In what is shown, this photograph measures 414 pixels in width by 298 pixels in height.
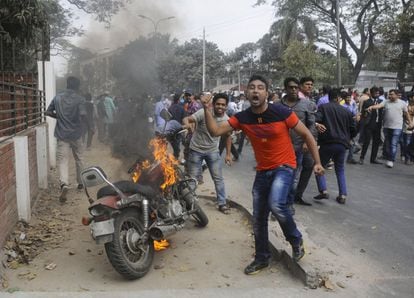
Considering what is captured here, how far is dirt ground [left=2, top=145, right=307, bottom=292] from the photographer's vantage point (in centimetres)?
403

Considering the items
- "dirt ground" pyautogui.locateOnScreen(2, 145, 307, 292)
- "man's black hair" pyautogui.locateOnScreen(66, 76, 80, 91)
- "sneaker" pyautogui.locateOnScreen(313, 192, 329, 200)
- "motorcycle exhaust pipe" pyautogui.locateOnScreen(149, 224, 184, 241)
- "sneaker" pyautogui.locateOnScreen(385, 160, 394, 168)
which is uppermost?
"man's black hair" pyautogui.locateOnScreen(66, 76, 80, 91)

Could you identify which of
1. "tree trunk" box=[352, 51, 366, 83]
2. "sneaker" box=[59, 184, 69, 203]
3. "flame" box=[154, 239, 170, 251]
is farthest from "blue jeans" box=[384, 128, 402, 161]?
"tree trunk" box=[352, 51, 366, 83]

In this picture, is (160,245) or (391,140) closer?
(160,245)

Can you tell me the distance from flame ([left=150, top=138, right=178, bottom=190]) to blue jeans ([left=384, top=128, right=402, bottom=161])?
21.3 ft

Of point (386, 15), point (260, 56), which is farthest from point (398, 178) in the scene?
point (260, 56)

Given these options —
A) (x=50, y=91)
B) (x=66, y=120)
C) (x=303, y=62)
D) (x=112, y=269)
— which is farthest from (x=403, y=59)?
(x=112, y=269)

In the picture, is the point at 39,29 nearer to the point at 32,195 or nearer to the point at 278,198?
the point at 32,195

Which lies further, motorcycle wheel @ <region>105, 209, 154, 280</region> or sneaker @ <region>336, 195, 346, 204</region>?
sneaker @ <region>336, 195, 346, 204</region>

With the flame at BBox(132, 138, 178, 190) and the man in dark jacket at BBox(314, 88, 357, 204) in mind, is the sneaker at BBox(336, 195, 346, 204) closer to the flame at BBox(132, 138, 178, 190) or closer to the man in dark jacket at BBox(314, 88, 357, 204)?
the man in dark jacket at BBox(314, 88, 357, 204)

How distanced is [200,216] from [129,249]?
1519 mm

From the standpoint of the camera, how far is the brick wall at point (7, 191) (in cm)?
462

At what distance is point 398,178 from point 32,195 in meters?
6.61

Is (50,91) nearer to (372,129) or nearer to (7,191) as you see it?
(7,191)

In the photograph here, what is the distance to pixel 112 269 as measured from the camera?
436cm
